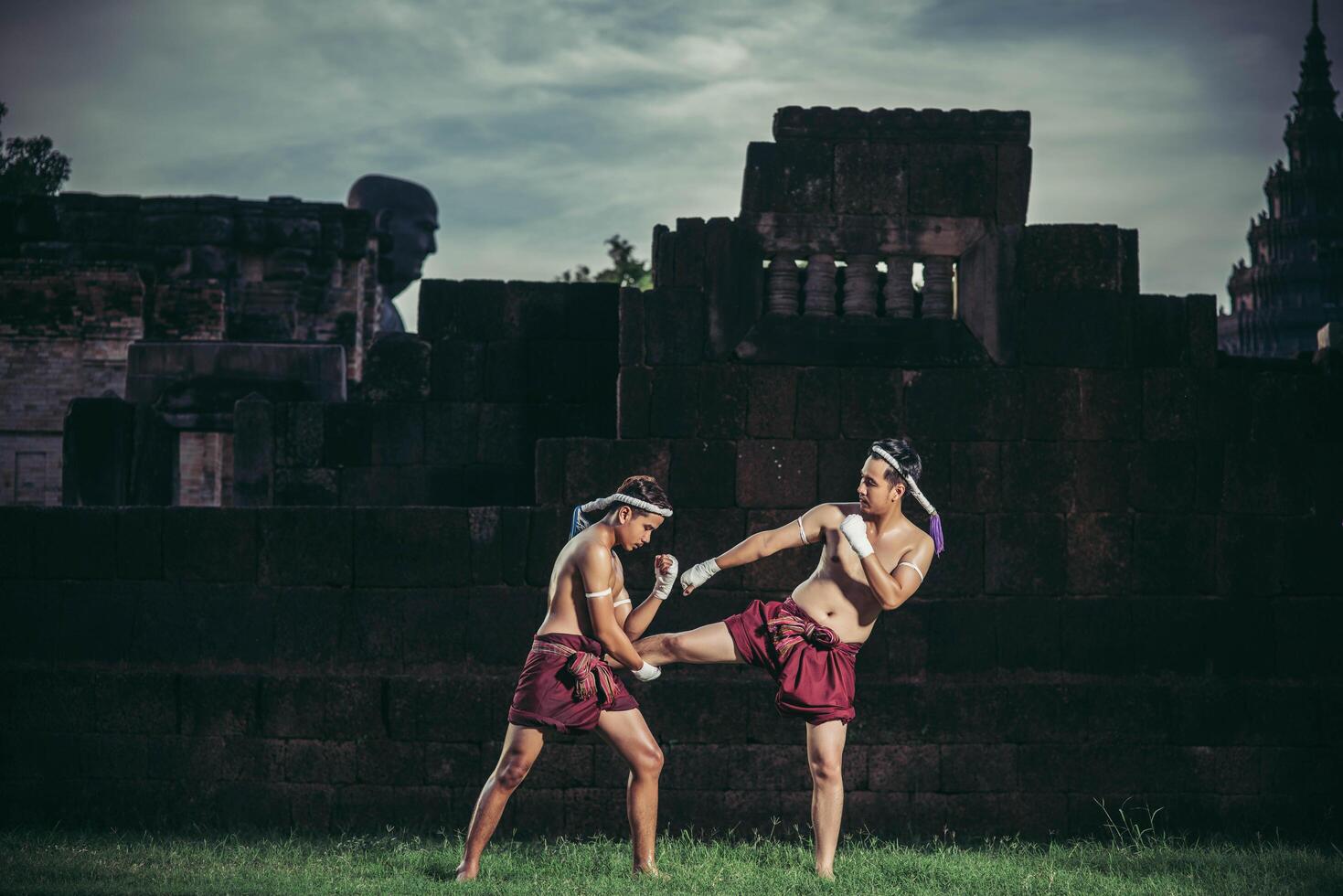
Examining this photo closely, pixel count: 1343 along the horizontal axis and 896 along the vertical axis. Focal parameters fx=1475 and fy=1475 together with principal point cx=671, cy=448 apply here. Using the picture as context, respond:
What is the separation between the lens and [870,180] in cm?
951

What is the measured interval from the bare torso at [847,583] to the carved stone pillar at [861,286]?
1883mm

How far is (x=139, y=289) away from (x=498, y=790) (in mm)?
18384

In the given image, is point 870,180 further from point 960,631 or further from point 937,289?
point 960,631

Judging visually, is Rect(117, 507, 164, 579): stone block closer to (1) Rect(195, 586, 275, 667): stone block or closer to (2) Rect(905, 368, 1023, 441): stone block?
(1) Rect(195, 586, 275, 667): stone block

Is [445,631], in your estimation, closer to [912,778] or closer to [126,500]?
[912,778]

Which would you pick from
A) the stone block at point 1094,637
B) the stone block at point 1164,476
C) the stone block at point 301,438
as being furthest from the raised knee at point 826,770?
the stone block at point 301,438

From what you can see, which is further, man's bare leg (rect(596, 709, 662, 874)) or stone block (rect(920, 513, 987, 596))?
stone block (rect(920, 513, 987, 596))

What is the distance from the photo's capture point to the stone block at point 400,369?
1055cm

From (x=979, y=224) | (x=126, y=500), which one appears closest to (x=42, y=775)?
(x=126, y=500)

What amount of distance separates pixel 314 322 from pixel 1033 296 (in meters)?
18.9

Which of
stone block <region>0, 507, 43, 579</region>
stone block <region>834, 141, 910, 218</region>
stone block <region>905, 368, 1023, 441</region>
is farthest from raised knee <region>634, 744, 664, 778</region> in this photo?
stone block <region>0, 507, 43, 579</region>

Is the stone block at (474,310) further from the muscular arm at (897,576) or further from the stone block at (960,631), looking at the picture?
the muscular arm at (897,576)

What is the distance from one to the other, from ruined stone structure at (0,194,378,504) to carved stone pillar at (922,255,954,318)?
14.6 metres

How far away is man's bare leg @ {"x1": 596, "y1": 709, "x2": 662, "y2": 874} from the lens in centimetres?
771
